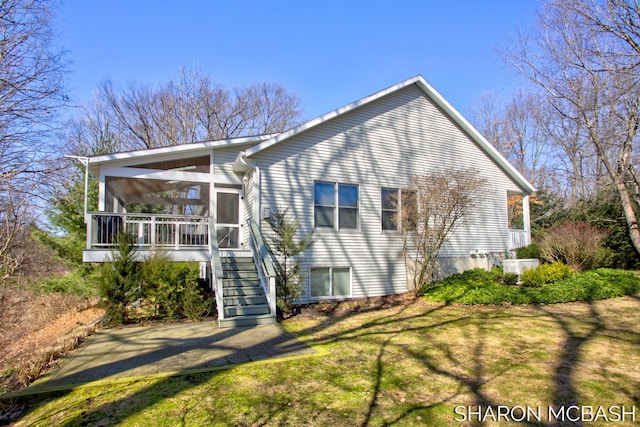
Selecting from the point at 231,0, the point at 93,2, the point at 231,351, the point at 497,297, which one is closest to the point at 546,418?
the point at 231,351

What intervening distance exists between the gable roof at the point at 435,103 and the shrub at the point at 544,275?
4775mm

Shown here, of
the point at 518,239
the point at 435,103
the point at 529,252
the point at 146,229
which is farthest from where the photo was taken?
the point at 518,239

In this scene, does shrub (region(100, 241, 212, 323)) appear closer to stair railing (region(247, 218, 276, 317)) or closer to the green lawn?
stair railing (region(247, 218, 276, 317))

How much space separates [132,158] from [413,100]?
9303 mm

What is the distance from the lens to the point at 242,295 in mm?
8898

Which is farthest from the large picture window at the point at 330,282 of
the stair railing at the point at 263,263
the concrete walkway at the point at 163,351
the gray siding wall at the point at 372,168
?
the concrete walkway at the point at 163,351

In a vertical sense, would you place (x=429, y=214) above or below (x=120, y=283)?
above

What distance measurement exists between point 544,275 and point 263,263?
27.1 ft

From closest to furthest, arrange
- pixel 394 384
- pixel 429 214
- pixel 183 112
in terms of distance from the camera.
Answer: pixel 394 384, pixel 429 214, pixel 183 112

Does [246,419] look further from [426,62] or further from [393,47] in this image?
[426,62]

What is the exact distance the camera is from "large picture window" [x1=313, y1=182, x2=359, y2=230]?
36.6 feet

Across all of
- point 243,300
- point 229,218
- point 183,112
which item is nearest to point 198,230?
point 229,218

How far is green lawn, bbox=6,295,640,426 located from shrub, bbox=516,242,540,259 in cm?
663

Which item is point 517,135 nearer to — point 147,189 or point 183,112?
point 183,112
